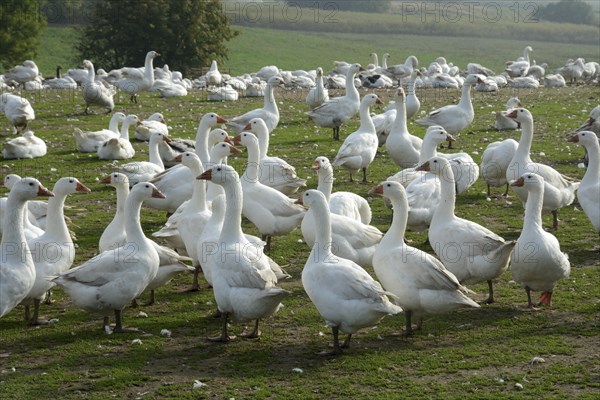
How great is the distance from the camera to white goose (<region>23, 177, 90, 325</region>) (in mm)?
9164

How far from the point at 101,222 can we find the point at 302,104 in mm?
15759

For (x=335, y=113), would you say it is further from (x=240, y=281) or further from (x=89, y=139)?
(x=240, y=281)

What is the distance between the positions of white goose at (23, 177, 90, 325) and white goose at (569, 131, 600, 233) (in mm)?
6519

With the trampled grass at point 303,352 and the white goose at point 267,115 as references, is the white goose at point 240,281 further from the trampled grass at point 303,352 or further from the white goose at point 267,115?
the white goose at point 267,115

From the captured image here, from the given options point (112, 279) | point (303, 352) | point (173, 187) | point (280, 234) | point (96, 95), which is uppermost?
point (96, 95)

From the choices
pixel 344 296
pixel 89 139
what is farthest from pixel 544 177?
pixel 89 139

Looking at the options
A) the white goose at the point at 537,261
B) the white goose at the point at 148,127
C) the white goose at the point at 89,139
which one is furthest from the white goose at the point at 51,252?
the white goose at the point at 148,127

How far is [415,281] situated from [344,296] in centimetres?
87

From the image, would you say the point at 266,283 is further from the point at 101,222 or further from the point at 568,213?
the point at 568,213

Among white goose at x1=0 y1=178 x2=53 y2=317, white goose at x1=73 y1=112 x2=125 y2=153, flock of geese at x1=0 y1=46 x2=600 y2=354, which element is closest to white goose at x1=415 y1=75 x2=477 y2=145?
flock of geese at x1=0 y1=46 x2=600 y2=354

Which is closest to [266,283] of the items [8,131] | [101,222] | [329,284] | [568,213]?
[329,284]

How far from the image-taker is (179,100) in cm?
2903

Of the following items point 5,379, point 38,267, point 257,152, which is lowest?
point 5,379

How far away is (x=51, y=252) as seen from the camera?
9.47 metres
